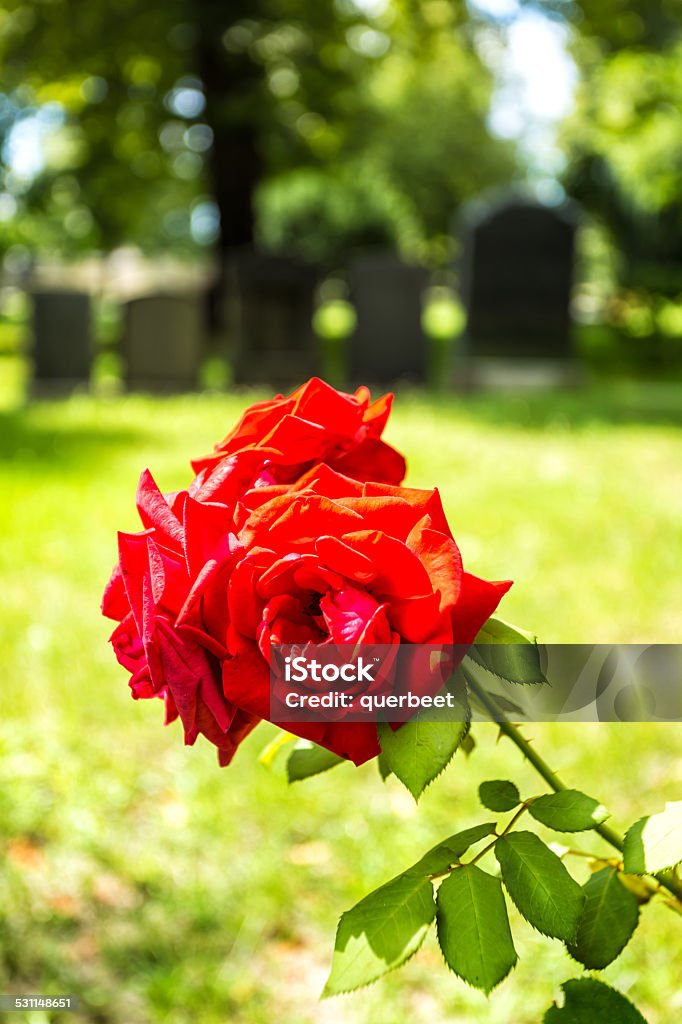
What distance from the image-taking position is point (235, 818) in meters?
2.48

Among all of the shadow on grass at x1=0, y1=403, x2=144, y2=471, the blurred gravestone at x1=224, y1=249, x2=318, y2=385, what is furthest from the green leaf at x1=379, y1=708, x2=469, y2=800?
the blurred gravestone at x1=224, y1=249, x2=318, y2=385

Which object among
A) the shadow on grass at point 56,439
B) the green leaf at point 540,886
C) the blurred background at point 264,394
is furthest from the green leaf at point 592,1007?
the shadow on grass at point 56,439

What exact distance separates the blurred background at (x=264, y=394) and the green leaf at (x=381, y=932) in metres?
1.09

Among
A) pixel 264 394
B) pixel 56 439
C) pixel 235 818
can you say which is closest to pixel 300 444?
pixel 235 818

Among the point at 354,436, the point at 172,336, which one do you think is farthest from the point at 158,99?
the point at 354,436

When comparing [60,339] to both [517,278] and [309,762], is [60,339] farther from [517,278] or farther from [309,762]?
[309,762]

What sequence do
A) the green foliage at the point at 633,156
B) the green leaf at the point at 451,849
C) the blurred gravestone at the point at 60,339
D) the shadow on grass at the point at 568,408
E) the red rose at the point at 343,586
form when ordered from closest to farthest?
the red rose at the point at 343,586, the green leaf at the point at 451,849, the shadow on grass at the point at 568,408, the blurred gravestone at the point at 60,339, the green foliage at the point at 633,156

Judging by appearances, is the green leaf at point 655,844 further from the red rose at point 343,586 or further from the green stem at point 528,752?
the red rose at point 343,586

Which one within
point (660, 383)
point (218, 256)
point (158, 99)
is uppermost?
point (158, 99)

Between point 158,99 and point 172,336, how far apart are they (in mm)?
4994

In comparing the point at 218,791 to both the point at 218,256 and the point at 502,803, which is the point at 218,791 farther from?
the point at 218,256

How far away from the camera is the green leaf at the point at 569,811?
0.78m

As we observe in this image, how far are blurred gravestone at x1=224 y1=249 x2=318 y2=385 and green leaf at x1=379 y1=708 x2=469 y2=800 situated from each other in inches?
383

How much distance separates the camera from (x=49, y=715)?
2.95 meters
